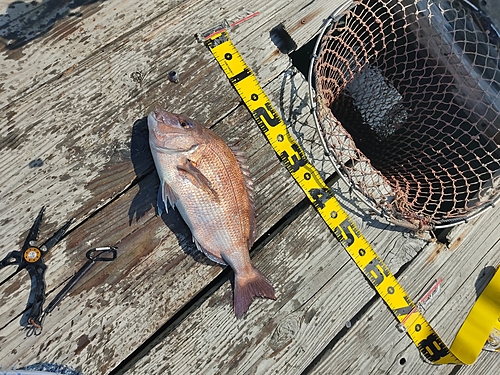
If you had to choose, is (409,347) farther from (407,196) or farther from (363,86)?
(363,86)

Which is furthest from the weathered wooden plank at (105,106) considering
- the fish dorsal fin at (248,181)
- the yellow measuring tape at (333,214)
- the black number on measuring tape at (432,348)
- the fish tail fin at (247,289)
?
the black number on measuring tape at (432,348)

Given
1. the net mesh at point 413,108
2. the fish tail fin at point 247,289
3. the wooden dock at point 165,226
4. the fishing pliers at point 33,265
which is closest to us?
the fishing pliers at point 33,265

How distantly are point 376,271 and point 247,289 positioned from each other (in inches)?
41.2

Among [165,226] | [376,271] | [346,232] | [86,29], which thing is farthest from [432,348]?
[86,29]

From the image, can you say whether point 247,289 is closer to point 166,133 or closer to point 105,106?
point 166,133

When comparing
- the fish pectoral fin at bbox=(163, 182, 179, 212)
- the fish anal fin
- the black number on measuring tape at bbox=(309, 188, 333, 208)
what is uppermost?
the fish pectoral fin at bbox=(163, 182, 179, 212)

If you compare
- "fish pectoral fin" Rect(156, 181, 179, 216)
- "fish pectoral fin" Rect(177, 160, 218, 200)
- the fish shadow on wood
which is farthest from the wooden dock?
"fish pectoral fin" Rect(177, 160, 218, 200)

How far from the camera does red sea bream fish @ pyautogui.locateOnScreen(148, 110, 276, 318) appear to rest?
2.48 metres

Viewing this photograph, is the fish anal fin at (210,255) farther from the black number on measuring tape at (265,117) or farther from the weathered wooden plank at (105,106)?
the black number on measuring tape at (265,117)

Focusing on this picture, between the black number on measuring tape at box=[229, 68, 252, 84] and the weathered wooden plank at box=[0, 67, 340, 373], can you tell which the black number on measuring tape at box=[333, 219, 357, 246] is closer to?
the weathered wooden plank at box=[0, 67, 340, 373]

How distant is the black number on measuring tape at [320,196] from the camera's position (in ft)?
9.38

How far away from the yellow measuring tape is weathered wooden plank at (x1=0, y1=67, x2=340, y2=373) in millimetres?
242

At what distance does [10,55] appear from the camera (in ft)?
8.55

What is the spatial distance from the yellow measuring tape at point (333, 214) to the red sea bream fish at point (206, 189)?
0.50 m
